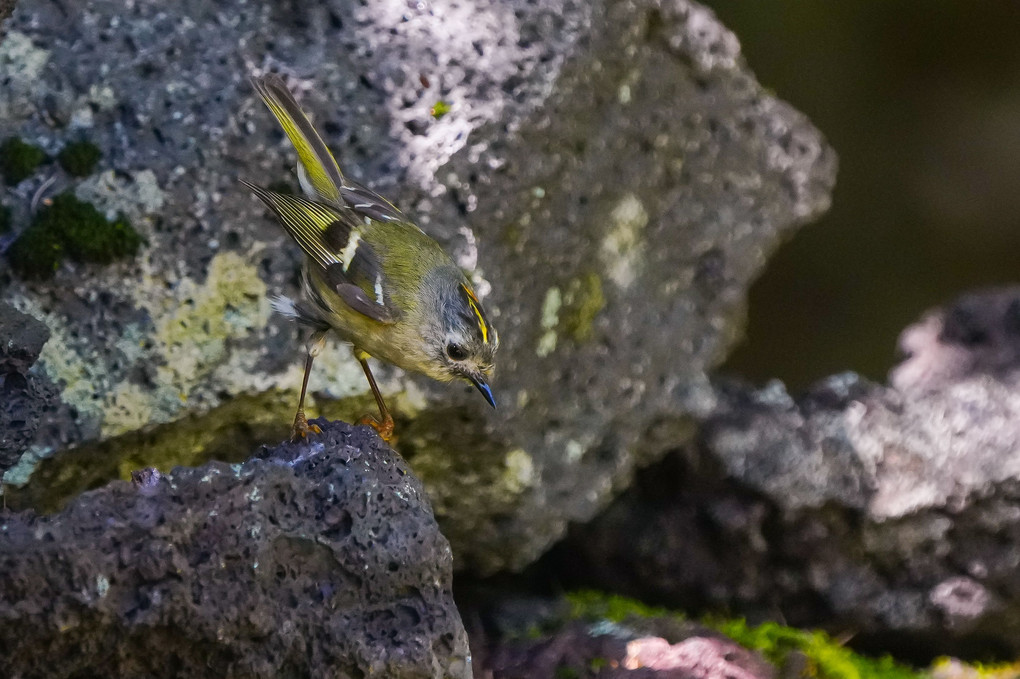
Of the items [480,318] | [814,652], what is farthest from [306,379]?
[814,652]

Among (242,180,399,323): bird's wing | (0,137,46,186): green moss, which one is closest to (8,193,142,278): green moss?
(0,137,46,186): green moss

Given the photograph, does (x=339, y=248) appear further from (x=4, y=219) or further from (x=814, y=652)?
(x=814, y=652)

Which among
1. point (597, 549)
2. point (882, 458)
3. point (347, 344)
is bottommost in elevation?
point (597, 549)

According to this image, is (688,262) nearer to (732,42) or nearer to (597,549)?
(732,42)

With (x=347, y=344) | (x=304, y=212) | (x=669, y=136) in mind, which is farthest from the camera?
(x=669, y=136)

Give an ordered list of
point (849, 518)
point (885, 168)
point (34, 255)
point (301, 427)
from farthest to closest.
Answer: point (885, 168) < point (849, 518) < point (34, 255) < point (301, 427)

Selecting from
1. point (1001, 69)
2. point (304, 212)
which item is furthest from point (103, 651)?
point (1001, 69)
